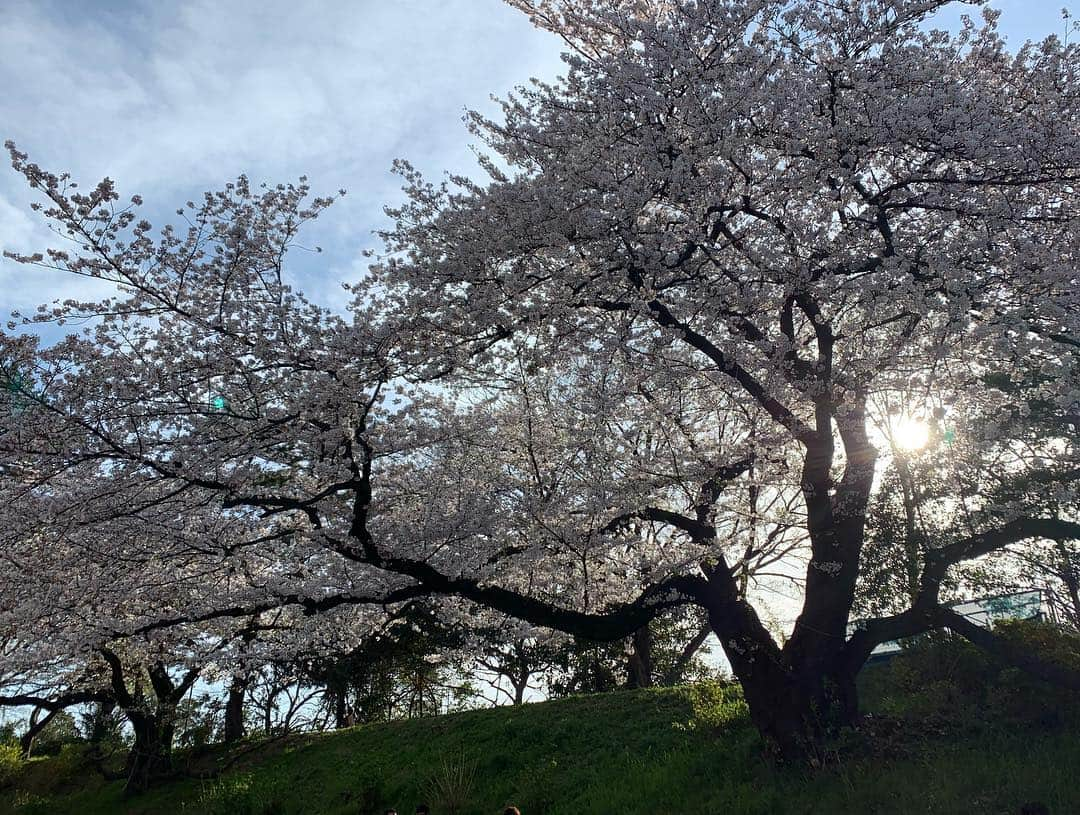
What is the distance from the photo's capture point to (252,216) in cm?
822

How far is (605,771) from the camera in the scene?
10141 millimetres

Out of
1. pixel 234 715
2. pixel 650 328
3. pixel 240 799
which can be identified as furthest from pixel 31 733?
pixel 650 328

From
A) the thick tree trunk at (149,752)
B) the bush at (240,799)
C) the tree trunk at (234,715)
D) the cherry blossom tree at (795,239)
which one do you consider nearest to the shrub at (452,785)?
the bush at (240,799)

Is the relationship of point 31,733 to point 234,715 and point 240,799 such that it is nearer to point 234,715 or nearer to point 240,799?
point 234,715

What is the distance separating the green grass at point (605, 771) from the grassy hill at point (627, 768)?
0.02m

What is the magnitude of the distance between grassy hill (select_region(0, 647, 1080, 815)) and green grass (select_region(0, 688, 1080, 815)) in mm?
24

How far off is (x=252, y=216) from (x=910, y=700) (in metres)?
10.5

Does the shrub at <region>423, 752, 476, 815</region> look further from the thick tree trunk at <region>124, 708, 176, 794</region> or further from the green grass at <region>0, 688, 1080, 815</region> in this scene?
the thick tree trunk at <region>124, 708, 176, 794</region>

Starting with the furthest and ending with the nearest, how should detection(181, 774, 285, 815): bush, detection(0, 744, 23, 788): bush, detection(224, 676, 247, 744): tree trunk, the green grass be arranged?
detection(224, 676, 247, 744): tree trunk < detection(0, 744, 23, 788): bush < detection(181, 774, 285, 815): bush < the green grass

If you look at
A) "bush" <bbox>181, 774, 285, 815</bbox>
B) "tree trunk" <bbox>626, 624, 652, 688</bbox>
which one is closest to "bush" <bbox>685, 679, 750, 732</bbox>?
"tree trunk" <bbox>626, 624, 652, 688</bbox>

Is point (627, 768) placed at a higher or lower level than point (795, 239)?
lower

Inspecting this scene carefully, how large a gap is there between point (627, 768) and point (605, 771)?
0.35 metres

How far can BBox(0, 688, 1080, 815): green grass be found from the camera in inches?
282

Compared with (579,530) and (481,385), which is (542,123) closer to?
(481,385)
